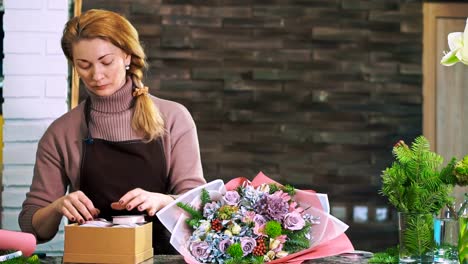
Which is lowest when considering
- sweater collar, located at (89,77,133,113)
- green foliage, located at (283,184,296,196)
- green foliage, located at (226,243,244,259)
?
green foliage, located at (226,243,244,259)

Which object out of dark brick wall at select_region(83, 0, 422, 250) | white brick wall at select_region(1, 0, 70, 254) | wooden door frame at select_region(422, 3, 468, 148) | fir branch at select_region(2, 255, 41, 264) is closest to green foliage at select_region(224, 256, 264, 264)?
fir branch at select_region(2, 255, 41, 264)

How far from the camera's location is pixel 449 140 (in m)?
5.56

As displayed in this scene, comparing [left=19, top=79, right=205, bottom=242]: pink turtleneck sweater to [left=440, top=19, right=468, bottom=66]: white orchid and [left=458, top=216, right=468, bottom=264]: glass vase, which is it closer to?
[left=458, top=216, right=468, bottom=264]: glass vase

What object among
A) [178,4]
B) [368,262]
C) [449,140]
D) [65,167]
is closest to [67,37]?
[65,167]

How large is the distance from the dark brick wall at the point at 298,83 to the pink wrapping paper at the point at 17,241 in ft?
11.3

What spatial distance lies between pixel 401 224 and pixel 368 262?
148 millimetres

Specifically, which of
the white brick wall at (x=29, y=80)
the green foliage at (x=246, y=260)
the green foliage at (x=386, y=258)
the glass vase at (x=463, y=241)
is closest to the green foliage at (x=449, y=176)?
the glass vase at (x=463, y=241)

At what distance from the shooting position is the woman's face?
2.55m

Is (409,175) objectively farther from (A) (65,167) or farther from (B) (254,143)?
(B) (254,143)

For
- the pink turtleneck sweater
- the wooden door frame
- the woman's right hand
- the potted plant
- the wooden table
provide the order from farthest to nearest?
the wooden door frame < the pink turtleneck sweater < the woman's right hand < the wooden table < the potted plant

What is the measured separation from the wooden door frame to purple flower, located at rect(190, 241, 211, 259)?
3.91 meters

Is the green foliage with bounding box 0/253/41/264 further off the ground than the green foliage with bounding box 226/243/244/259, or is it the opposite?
the green foliage with bounding box 226/243/244/259

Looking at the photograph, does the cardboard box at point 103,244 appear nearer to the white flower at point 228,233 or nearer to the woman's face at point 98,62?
the white flower at point 228,233

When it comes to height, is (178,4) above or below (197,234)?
above
